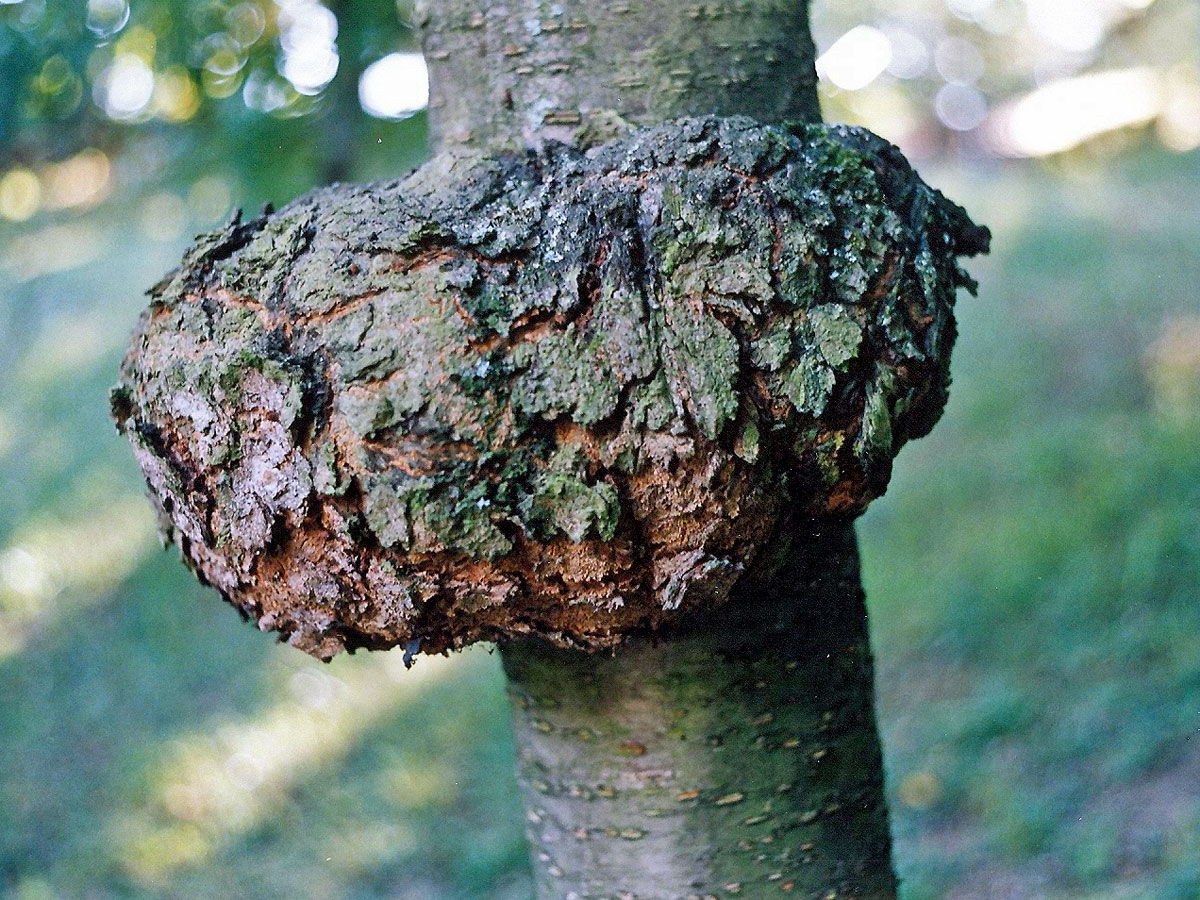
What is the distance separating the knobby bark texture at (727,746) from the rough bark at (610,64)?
0.49m

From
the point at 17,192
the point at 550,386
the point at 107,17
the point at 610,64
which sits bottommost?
the point at 550,386

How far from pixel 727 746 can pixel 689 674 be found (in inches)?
3.7

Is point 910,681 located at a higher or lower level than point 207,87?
lower

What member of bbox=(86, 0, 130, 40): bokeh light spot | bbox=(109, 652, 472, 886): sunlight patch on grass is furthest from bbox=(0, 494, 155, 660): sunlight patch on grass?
bbox=(86, 0, 130, 40): bokeh light spot

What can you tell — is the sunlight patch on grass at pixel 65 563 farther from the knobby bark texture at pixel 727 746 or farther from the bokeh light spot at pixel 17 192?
the knobby bark texture at pixel 727 746

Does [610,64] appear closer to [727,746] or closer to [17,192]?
[727,746]

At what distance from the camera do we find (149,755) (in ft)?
12.5

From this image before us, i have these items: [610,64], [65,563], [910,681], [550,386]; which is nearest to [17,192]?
[610,64]

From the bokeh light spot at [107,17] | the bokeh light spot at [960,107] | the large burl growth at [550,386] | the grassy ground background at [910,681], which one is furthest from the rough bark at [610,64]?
the bokeh light spot at [960,107]

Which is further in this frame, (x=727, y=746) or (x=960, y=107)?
(x=960, y=107)

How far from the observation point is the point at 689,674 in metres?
1.17

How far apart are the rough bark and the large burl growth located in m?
0.14

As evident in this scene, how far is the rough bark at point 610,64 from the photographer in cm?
116

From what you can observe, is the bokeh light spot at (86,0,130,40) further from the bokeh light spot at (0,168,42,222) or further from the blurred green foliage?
the bokeh light spot at (0,168,42,222)
